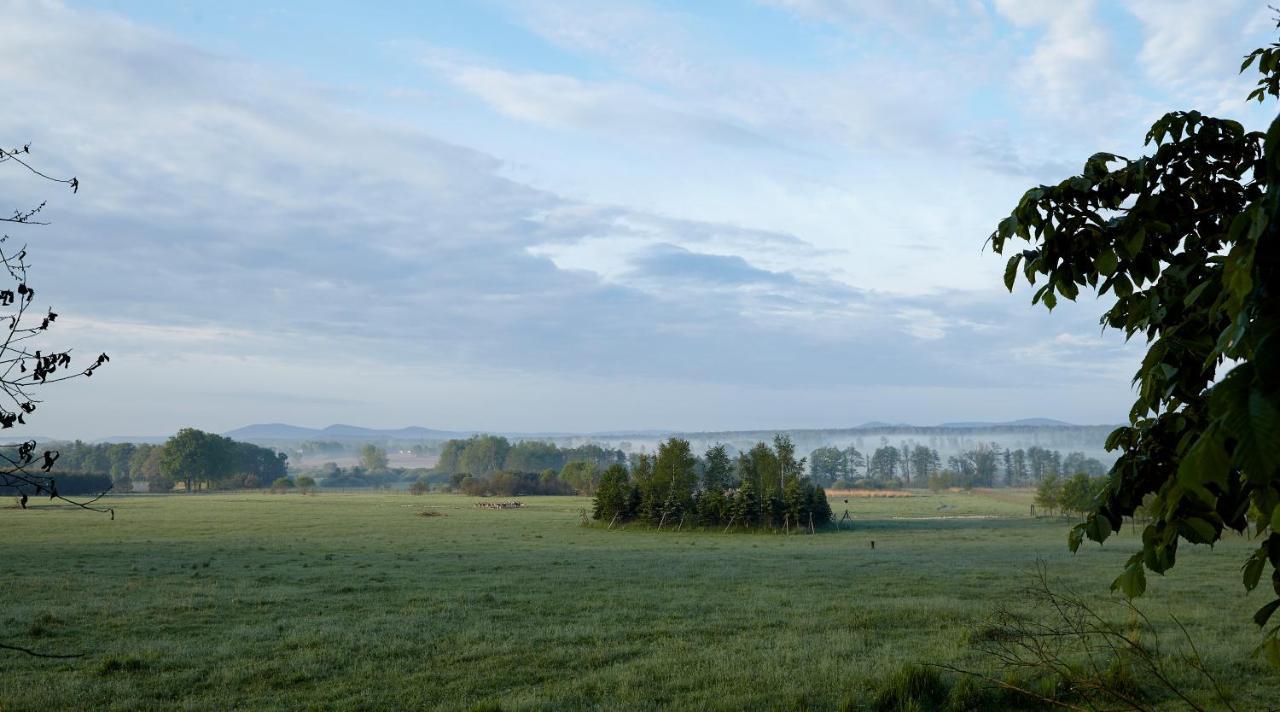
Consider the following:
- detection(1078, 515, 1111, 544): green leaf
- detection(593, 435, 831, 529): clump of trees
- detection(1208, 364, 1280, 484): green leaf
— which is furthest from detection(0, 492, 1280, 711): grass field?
detection(593, 435, 831, 529): clump of trees

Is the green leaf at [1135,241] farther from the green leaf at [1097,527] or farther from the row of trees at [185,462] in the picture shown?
the row of trees at [185,462]

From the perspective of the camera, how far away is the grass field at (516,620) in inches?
482

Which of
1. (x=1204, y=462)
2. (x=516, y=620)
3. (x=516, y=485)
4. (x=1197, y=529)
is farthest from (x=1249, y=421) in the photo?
(x=516, y=485)

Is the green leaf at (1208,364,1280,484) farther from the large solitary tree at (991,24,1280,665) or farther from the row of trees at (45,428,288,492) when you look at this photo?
the row of trees at (45,428,288,492)

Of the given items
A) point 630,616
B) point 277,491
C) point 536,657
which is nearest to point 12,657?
point 536,657

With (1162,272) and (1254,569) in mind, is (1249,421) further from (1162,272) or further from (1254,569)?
(1162,272)

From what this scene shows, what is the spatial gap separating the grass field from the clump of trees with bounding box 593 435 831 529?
2011 cm

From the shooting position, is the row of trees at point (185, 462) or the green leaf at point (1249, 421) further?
the row of trees at point (185, 462)

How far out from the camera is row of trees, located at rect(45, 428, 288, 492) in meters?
139

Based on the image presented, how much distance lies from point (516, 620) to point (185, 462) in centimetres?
14136

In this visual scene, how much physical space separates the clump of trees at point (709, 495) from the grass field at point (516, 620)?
66.0 ft

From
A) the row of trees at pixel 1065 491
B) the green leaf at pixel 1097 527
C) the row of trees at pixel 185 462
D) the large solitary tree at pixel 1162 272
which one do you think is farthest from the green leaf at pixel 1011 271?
the row of trees at pixel 185 462

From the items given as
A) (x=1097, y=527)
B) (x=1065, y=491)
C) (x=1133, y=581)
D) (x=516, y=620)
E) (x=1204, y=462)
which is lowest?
(x=1065, y=491)

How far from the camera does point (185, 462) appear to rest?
453 feet
